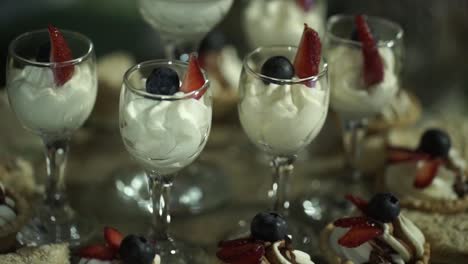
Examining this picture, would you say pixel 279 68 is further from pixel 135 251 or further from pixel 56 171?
pixel 56 171

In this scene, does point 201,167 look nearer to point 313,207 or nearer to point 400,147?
point 313,207

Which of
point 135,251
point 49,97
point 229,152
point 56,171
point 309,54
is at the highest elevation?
point 309,54

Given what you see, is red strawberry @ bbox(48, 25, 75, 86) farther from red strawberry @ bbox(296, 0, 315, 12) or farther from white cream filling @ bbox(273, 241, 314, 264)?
red strawberry @ bbox(296, 0, 315, 12)

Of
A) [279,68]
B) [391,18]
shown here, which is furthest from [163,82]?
[391,18]

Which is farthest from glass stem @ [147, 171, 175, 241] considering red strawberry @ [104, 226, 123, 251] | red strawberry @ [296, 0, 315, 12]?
red strawberry @ [296, 0, 315, 12]

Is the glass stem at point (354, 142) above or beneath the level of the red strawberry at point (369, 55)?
beneath

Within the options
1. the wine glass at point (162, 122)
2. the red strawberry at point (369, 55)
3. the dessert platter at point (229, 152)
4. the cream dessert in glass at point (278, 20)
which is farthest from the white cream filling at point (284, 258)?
the cream dessert in glass at point (278, 20)

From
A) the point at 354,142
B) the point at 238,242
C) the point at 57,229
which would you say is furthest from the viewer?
the point at 354,142

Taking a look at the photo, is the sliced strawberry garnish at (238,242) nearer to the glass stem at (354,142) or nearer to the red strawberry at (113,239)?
the red strawberry at (113,239)

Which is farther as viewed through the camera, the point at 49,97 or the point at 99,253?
the point at 49,97
